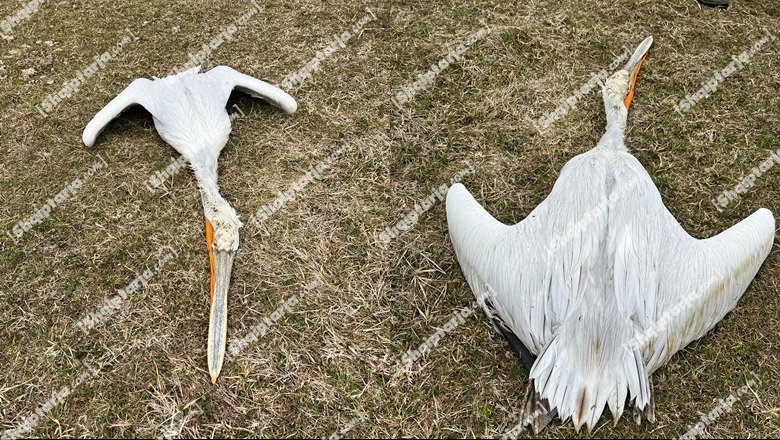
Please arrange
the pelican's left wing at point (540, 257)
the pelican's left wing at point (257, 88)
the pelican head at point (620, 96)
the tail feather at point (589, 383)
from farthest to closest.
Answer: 1. the pelican's left wing at point (257, 88)
2. the pelican head at point (620, 96)
3. the pelican's left wing at point (540, 257)
4. the tail feather at point (589, 383)

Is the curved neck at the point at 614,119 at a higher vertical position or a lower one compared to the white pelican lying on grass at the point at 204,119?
lower

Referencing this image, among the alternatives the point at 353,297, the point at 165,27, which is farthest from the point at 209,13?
the point at 353,297

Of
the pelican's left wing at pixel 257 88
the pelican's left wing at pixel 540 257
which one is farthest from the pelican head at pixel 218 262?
the pelican's left wing at pixel 540 257

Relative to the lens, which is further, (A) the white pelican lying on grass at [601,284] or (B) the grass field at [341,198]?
(B) the grass field at [341,198]

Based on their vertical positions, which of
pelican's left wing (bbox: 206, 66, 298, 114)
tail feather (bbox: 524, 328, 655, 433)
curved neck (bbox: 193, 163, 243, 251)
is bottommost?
tail feather (bbox: 524, 328, 655, 433)

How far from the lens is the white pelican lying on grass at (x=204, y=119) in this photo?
3.63 metres

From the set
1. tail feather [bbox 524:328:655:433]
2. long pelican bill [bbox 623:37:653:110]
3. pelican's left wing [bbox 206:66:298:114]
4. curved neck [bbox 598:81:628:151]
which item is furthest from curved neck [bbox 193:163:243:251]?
long pelican bill [bbox 623:37:653:110]

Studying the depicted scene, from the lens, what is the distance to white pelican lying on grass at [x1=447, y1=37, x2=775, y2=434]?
2.79 meters

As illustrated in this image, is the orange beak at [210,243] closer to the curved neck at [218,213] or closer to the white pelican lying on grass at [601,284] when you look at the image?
the curved neck at [218,213]

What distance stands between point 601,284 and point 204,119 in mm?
2884

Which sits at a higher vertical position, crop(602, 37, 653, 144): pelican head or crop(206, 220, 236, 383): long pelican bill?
crop(206, 220, 236, 383): long pelican bill

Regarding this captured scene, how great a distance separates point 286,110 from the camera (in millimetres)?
4488

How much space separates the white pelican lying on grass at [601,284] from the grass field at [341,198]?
0.20 meters

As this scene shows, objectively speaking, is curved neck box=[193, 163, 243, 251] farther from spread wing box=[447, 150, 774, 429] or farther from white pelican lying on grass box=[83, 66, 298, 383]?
spread wing box=[447, 150, 774, 429]
